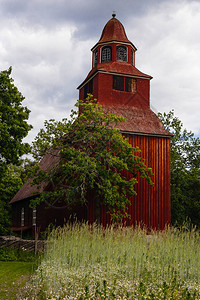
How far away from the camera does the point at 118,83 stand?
1042 inches

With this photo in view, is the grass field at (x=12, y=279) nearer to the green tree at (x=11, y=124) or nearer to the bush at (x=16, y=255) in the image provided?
the bush at (x=16, y=255)

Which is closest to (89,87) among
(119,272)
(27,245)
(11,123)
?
(11,123)

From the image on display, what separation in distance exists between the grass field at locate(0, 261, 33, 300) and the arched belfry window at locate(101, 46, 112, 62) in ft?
55.5

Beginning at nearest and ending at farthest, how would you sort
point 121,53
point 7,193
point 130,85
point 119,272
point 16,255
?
point 119,272, point 16,255, point 130,85, point 121,53, point 7,193

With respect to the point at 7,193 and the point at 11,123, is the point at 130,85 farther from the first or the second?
the point at 7,193

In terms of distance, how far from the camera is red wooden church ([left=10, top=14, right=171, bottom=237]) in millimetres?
23547

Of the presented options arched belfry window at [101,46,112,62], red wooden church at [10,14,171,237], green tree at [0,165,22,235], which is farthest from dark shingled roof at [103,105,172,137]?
green tree at [0,165,22,235]

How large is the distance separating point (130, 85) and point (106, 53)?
3.31 meters

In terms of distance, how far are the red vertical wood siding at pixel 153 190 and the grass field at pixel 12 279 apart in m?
8.28

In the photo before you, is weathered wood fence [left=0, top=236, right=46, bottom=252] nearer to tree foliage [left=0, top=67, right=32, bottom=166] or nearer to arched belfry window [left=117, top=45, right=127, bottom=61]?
tree foliage [left=0, top=67, right=32, bottom=166]

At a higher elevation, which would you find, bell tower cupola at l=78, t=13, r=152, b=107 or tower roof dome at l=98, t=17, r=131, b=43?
tower roof dome at l=98, t=17, r=131, b=43

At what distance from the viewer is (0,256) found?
1850cm

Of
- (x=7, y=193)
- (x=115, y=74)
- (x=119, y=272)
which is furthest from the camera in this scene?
(x=7, y=193)

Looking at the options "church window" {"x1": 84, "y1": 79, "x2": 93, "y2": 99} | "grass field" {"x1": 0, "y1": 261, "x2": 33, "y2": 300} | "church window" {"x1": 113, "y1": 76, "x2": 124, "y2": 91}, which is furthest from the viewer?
"church window" {"x1": 84, "y1": 79, "x2": 93, "y2": 99}
